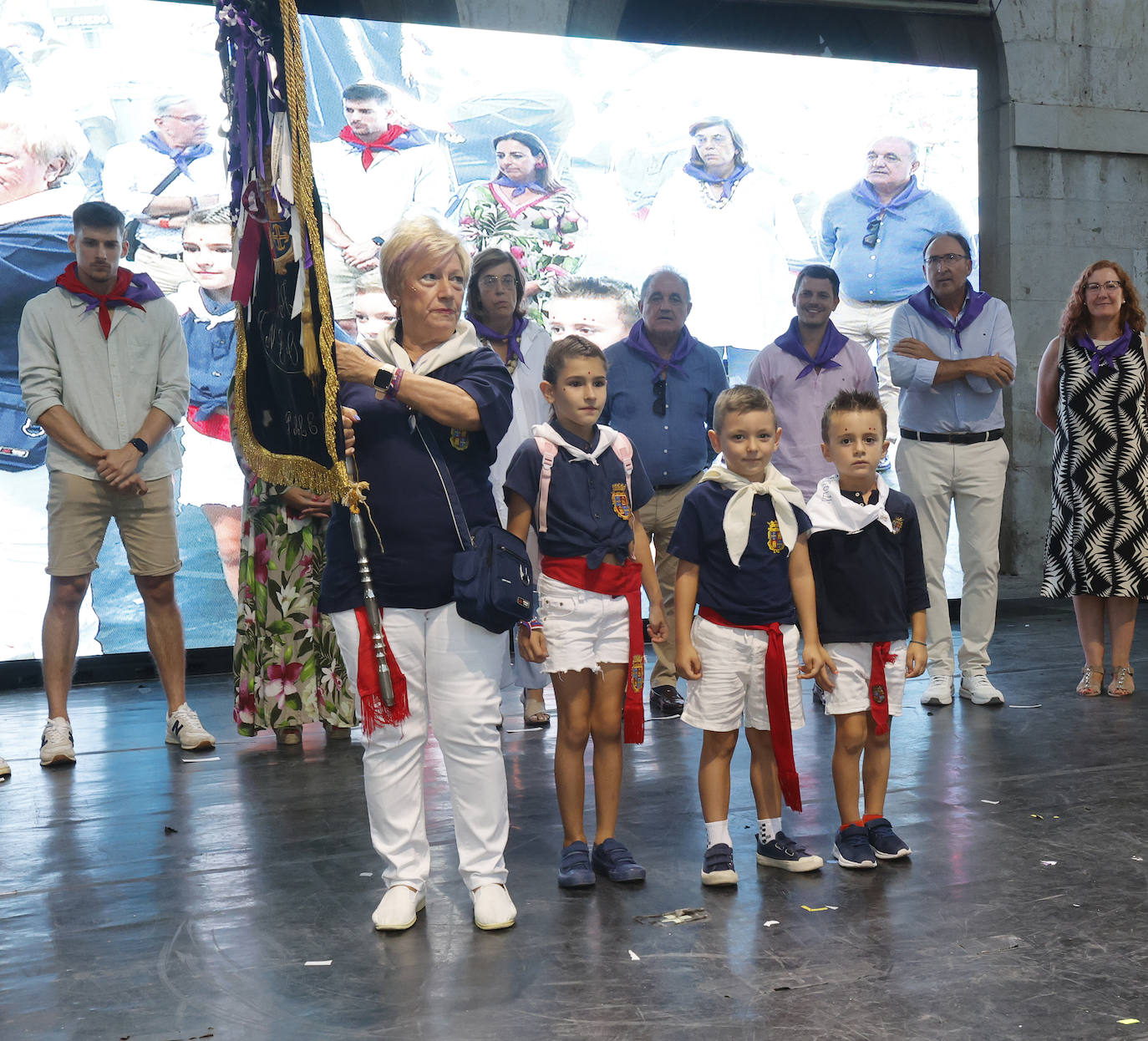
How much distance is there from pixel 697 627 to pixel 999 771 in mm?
1445

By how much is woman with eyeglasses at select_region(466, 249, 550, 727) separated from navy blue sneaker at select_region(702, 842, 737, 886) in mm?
1735

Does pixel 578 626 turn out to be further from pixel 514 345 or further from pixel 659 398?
pixel 659 398

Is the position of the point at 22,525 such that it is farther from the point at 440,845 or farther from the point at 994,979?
the point at 994,979

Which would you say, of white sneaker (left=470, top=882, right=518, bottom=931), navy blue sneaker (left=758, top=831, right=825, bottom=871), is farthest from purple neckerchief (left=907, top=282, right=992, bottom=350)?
white sneaker (left=470, top=882, right=518, bottom=931)

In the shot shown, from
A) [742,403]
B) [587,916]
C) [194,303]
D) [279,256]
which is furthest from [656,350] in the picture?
[587,916]

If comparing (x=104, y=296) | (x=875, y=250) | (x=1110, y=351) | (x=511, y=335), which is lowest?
(x=1110, y=351)

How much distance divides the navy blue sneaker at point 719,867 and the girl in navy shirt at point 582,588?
0.19 m

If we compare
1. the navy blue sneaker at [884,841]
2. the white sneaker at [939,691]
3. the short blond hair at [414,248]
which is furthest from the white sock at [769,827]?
the white sneaker at [939,691]

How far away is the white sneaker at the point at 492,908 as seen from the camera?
2.77 meters

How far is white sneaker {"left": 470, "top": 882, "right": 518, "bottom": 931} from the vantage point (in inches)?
109

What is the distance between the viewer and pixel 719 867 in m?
3.04

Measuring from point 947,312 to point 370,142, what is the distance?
331 cm

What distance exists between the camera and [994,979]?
2.44m

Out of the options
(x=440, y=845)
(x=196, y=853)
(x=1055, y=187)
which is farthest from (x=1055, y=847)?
(x=1055, y=187)
